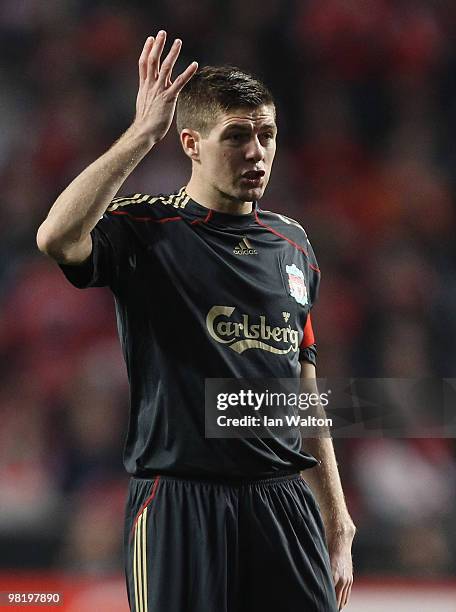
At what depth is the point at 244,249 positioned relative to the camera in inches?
82.7

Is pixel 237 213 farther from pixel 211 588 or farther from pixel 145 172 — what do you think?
pixel 145 172

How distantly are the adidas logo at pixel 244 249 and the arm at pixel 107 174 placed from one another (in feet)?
1.20

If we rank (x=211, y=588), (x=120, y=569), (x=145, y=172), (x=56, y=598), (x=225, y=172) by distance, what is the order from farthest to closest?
(x=145, y=172), (x=120, y=569), (x=56, y=598), (x=225, y=172), (x=211, y=588)

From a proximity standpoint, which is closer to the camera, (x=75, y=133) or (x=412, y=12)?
(x=75, y=133)

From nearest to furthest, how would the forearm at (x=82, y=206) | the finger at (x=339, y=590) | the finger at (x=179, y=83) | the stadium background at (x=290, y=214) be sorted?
the forearm at (x=82, y=206) → the finger at (x=179, y=83) → the finger at (x=339, y=590) → the stadium background at (x=290, y=214)

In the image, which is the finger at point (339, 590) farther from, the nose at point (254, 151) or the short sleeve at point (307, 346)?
the nose at point (254, 151)

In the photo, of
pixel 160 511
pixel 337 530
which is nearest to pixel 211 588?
pixel 160 511

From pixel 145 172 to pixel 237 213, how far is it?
286 cm

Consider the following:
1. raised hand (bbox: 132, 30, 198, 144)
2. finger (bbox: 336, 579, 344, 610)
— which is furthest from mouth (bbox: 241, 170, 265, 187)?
finger (bbox: 336, 579, 344, 610)

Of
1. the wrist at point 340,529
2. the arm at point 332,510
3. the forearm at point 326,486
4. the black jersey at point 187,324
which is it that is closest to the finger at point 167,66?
the black jersey at point 187,324

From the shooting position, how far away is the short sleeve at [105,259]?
6.02 feet

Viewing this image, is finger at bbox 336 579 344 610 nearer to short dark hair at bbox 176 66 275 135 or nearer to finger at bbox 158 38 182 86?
short dark hair at bbox 176 66 275 135

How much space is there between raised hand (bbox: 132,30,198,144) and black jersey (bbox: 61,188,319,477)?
0.24 m

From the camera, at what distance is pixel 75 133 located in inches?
200
